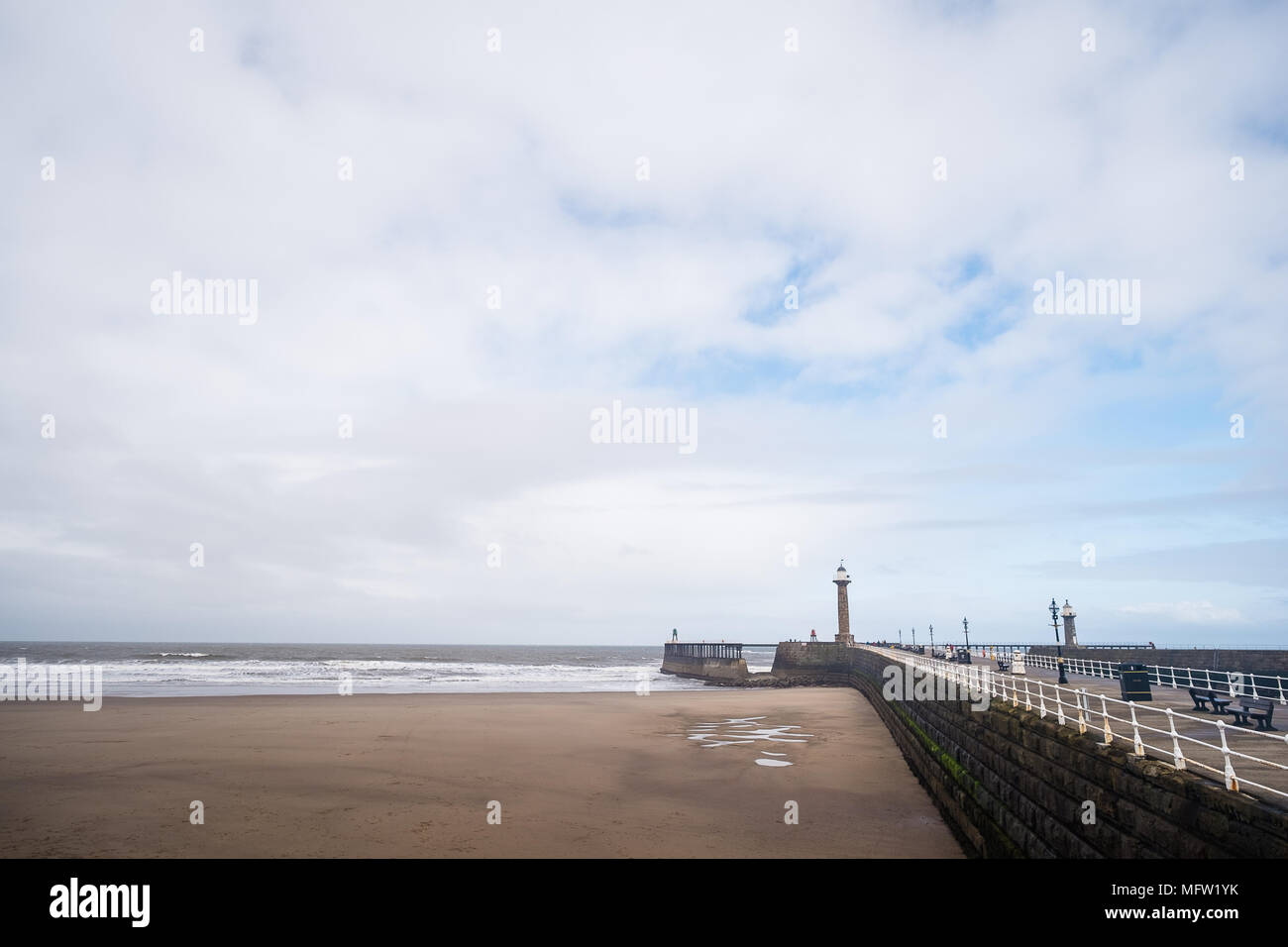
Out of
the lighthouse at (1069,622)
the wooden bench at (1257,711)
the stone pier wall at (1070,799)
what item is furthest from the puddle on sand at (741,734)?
the lighthouse at (1069,622)

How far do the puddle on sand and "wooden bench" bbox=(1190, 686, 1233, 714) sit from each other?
9930mm

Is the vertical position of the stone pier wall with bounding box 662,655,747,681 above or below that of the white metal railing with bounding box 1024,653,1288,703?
below

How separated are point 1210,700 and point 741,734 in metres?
15.0

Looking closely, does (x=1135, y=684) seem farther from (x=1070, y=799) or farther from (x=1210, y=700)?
(x=1070, y=799)

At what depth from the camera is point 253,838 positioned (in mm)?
12727

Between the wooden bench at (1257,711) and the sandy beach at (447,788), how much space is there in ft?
18.2

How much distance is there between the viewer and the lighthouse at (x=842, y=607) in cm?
6434

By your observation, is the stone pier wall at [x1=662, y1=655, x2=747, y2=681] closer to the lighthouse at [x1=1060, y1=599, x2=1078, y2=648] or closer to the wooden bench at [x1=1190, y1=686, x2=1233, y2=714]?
the lighthouse at [x1=1060, y1=599, x2=1078, y2=648]

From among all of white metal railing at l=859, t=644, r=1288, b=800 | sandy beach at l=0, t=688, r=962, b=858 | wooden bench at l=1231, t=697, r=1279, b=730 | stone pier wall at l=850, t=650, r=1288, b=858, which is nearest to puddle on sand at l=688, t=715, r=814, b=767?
sandy beach at l=0, t=688, r=962, b=858

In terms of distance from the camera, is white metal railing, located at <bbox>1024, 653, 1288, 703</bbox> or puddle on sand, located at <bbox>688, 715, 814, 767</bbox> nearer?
white metal railing, located at <bbox>1024, 653, 1288, 703</bbox>

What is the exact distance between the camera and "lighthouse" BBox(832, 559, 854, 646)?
211 feet
